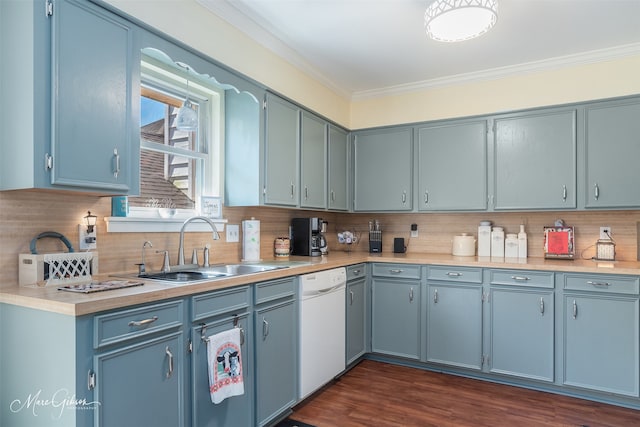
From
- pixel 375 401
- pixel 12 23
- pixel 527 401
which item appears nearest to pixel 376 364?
pixel 375 401

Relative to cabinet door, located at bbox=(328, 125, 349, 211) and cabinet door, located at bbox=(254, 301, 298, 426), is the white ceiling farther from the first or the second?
cabinet door, located at bbox=(254, 301, 298, 426)

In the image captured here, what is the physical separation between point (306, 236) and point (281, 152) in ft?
2.74

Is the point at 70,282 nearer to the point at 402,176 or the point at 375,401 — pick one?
the point at 375,401

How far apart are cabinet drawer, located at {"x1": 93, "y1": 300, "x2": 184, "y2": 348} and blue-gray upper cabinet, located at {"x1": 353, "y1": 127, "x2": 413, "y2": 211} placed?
8.27 ft

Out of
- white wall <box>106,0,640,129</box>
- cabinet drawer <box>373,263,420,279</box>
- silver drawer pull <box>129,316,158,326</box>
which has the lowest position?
cabinet drawer <box>373,263,420,279</box>

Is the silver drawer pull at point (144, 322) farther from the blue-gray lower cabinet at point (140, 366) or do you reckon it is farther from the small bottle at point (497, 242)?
the small bottle at point (497, 242)

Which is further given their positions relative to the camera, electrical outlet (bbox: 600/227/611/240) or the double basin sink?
electrical outlet (bbox: 600/227/611/240)

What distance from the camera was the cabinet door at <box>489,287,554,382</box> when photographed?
2904 mm

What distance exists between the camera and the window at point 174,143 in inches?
96.8

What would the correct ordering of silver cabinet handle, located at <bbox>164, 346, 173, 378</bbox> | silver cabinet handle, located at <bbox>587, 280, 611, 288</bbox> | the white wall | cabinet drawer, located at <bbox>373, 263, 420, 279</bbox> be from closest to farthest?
1. silver cabinet handle, located at <bbox>164, 346, 173, 378</bbox>
2. the white wall
3. silver cabinet handle, located at <bbox>587, 280, 611, 288</bbox>
4. cabinet drawer, located at <bbox>373, 263, 420, 279</bbox>

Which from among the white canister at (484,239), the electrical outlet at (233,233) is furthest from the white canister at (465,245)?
the electrical outlet at (233,233)

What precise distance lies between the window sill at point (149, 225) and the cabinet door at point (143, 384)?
2.46 ft

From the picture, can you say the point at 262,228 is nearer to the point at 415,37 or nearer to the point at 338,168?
the point at 338,168

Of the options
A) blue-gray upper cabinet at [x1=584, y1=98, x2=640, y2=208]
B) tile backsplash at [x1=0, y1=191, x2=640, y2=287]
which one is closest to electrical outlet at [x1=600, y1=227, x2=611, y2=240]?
tile backsplash at [x1=0, y1=191, x2=640, y2=287]
